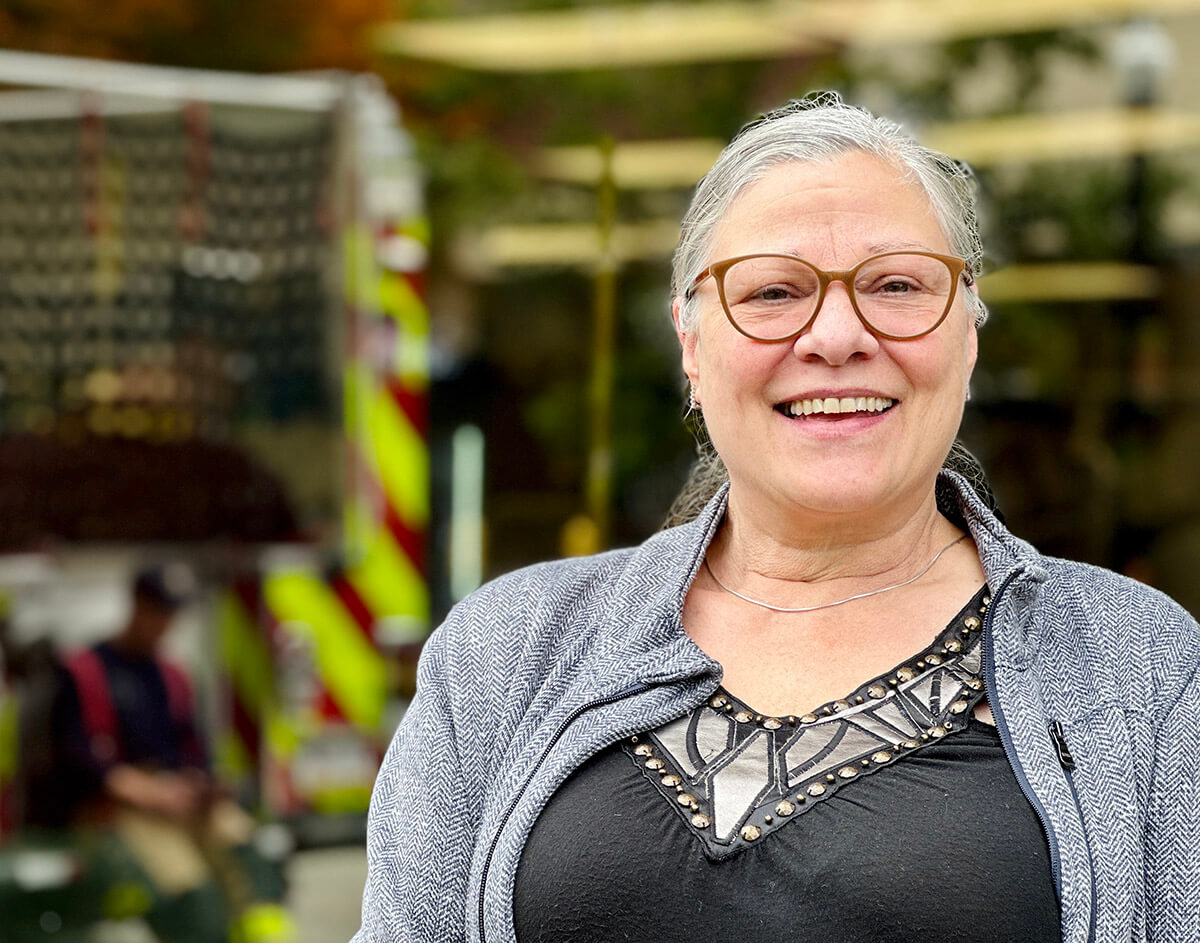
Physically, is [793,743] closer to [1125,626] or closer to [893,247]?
[1125,626]

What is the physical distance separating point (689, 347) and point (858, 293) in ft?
0.79

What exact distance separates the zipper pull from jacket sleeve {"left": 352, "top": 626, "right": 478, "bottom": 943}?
56 centimetres

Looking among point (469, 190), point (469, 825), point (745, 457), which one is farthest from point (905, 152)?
point (469, 190)

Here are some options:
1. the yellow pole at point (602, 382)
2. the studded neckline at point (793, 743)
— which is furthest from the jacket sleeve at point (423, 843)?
the yellow pole at point (602, 382)

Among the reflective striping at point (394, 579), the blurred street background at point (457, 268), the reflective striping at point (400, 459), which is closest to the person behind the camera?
the blurred street background at point (457, 268)

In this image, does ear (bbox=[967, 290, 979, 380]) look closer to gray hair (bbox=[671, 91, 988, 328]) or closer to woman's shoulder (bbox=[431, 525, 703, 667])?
gray hair (bbox=[671, 91, 988, 328])

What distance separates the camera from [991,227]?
279 cm

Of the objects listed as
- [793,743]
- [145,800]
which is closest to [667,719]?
[793,743]

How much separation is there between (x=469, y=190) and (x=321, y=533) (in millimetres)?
815

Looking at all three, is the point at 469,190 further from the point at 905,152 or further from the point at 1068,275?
the point at 905,152

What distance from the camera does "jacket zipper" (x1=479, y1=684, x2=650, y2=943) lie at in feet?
5.13

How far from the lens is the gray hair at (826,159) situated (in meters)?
1.64

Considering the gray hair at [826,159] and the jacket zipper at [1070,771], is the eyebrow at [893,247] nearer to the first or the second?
the gray hair at [826,159]

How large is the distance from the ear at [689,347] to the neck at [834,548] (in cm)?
13
